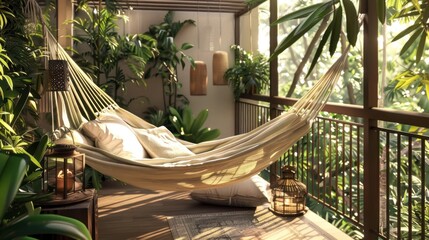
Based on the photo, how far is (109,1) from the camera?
4.07m

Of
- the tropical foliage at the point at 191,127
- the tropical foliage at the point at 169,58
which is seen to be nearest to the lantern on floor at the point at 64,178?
the tropical foliage at the point at 191,127

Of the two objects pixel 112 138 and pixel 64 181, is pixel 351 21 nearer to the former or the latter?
pixel 64 181

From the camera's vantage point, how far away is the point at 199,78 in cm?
434

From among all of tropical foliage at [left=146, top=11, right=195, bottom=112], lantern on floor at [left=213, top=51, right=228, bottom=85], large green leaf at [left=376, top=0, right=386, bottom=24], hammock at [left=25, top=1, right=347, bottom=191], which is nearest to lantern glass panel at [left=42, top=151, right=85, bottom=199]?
hammock at [left=25, top=1, right=347, bottom=191]

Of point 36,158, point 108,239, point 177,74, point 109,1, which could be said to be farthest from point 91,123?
point 177,74

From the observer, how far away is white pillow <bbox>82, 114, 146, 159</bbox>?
9.30 ft

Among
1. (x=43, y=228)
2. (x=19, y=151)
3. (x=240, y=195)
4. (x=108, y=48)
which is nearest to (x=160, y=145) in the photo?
(x=240, y=195)

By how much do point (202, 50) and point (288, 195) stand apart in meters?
2.94

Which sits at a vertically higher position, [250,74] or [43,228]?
[250,74]

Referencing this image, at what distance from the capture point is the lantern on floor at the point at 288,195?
296 centimetres

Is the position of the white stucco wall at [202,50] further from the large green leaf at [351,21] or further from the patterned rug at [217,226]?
the large green leaf at [351,21]

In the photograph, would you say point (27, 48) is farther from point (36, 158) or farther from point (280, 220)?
point (280, 220)

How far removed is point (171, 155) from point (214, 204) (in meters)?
0.51

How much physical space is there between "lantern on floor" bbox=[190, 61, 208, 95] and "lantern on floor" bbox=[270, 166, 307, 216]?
1.61 metres
